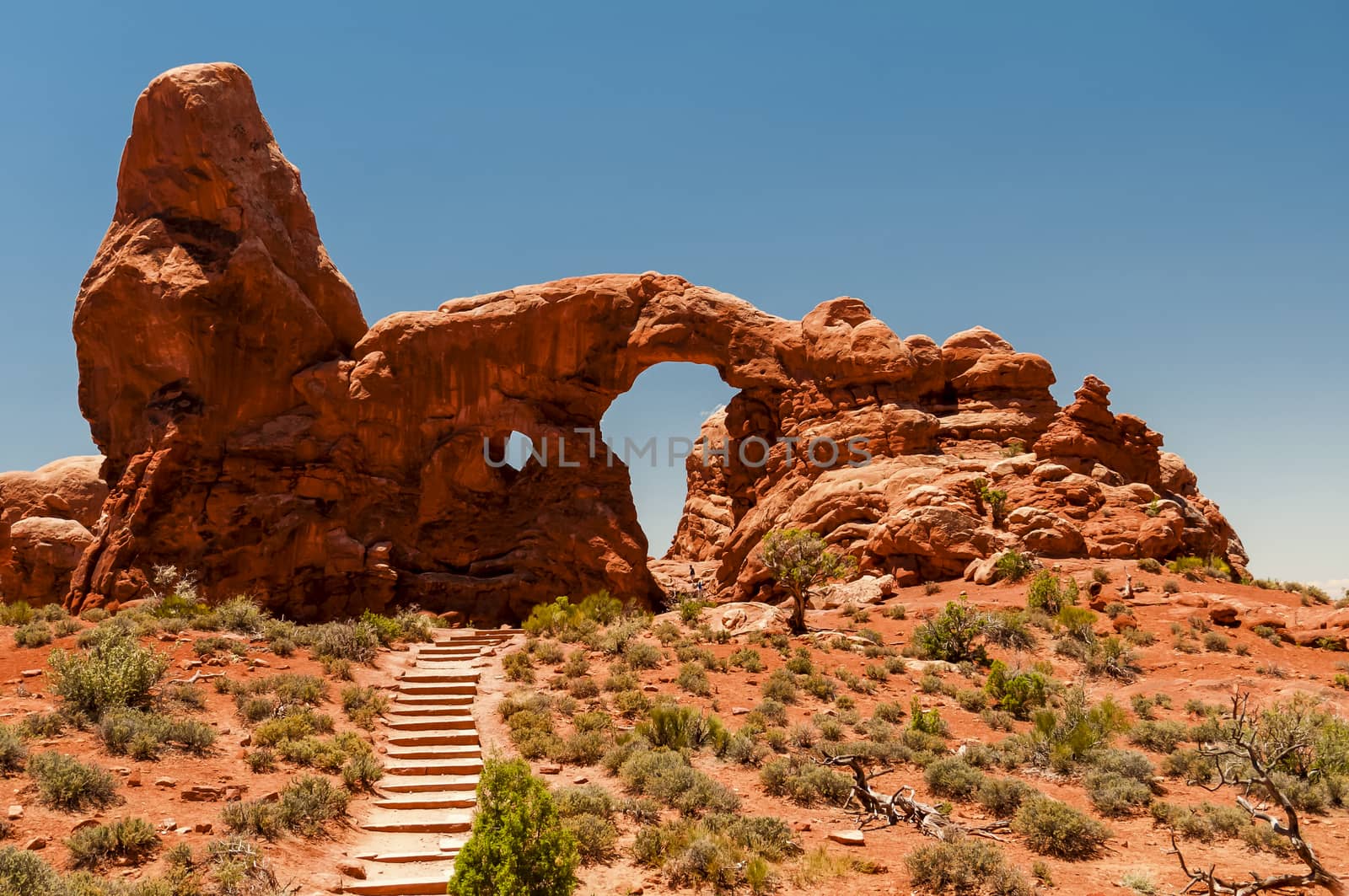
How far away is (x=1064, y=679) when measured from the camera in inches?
671

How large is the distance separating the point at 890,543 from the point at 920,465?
3.70 m

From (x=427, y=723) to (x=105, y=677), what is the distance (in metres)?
4.83

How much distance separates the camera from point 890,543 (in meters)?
24.0

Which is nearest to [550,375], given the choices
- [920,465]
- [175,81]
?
[920,465]

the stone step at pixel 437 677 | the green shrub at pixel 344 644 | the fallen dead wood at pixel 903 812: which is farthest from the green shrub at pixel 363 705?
the fallen dead wood at pixel 903 812

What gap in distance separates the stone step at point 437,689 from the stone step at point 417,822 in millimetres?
4770

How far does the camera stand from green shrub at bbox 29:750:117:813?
9.03 metres

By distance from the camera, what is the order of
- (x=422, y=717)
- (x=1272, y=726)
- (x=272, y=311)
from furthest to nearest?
(x=272, y=311), (x=422, y=717), (x=1272, y=726)

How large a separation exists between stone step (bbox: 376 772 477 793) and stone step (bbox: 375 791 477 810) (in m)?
0.23

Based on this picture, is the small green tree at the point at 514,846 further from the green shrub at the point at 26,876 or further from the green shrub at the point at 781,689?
the green shrub at the point at 781,689

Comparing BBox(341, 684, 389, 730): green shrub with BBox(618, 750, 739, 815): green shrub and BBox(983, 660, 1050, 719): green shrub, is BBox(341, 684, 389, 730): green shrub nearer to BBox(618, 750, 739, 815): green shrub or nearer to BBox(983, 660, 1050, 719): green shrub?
BBox(618, 750, 739, 815): green shrub

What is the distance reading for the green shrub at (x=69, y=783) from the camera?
29.6 feet

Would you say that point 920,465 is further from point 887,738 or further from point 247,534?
point 247,534

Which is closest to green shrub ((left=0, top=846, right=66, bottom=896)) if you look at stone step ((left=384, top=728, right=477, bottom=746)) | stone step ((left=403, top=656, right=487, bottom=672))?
stone step ((left=384, top=728, right=477, bottom=746))
